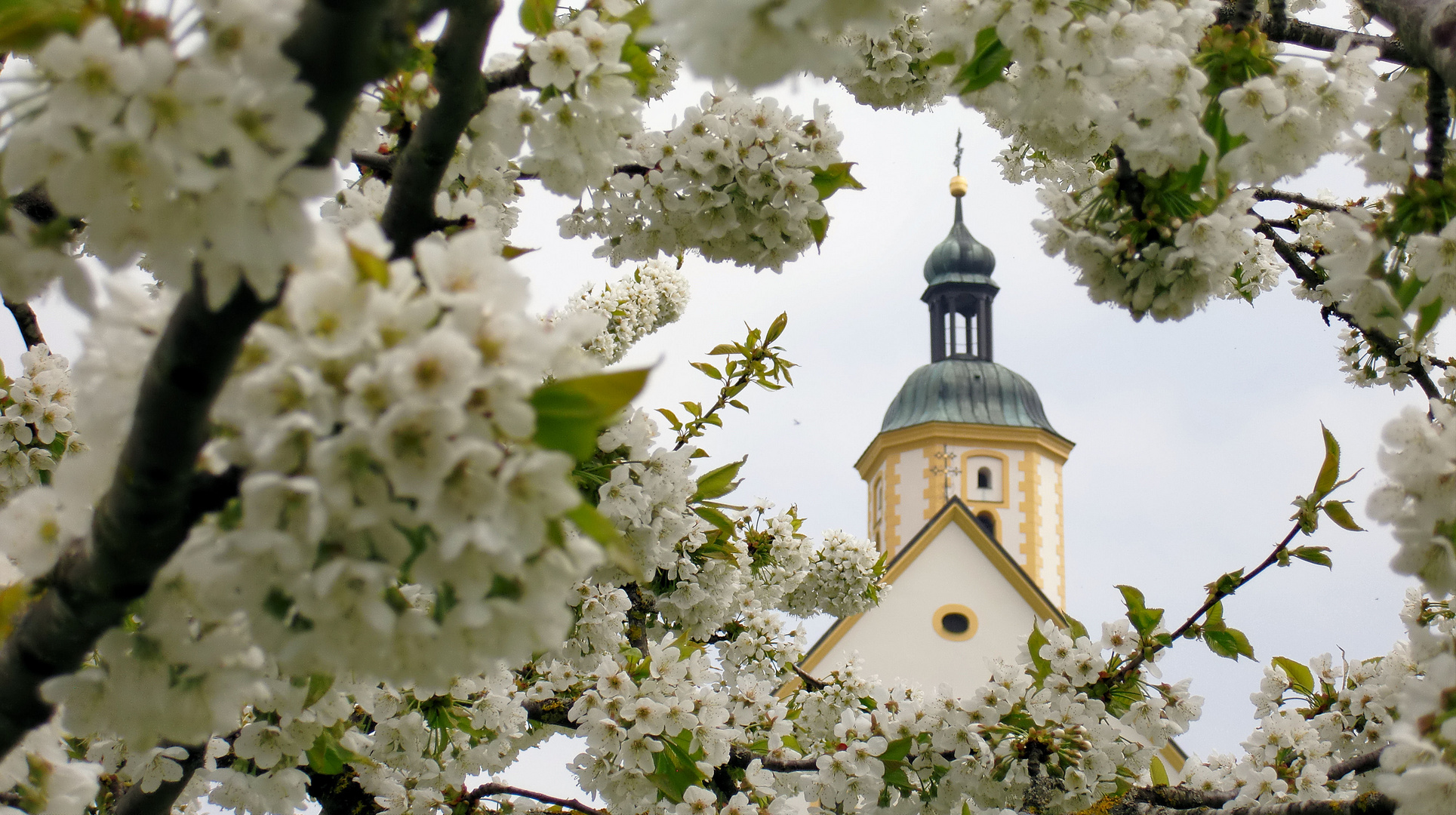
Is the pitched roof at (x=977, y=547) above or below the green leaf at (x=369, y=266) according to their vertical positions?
above

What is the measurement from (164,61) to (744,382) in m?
3.20

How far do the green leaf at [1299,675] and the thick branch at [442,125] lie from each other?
3.22 meters

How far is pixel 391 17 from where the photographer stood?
900 millimetres

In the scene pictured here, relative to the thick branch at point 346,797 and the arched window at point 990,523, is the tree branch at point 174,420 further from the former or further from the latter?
the arched window at point 990,523

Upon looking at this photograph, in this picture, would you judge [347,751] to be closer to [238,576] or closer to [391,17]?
[238,576]

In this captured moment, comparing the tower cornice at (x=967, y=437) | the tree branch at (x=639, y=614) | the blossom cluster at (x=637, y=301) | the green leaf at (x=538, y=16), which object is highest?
the tower cornice at (x=967, y=437)

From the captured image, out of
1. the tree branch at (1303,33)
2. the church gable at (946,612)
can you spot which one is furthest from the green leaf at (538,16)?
the church gable at (946,612)

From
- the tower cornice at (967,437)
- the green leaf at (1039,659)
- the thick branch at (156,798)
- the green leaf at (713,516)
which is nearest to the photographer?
the thick branch at (156,798)

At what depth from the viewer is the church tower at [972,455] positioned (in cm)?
2731

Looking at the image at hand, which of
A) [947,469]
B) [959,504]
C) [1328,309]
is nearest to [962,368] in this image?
[947,469]

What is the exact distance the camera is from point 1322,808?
2193 mm

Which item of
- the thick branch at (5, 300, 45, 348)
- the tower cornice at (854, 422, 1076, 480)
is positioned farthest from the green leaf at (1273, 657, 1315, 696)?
the tower cornice at (854, 422, 1076, 480)

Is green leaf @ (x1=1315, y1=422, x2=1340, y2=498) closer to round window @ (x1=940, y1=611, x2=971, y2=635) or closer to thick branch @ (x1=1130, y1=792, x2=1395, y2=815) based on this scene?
thick branch @ (x1=1130, y1=792, x2=1395, y2=815)

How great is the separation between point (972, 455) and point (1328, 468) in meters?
26.2
